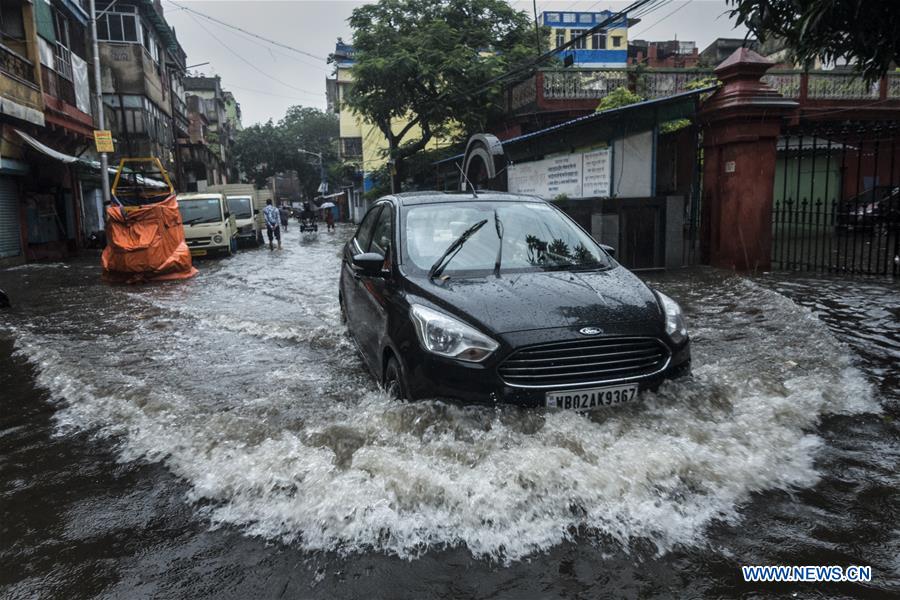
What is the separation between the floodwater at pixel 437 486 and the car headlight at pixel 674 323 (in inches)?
12.1

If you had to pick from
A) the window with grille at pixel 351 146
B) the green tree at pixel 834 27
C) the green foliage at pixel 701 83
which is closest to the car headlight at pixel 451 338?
the green tree at pixel 834 27

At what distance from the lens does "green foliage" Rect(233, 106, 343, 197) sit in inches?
2530

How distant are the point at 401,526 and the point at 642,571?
1.07 metres

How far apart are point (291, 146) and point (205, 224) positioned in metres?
49.5

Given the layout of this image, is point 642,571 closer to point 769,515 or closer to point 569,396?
point 769,515

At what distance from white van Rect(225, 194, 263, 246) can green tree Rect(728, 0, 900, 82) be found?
19851 mm

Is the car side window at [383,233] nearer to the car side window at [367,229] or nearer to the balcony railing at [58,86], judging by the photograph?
the car side window at [367,229]

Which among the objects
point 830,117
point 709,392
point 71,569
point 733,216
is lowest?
point 71,569

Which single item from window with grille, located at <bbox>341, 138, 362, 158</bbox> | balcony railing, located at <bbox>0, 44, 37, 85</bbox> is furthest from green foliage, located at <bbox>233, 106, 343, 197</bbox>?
balcony railing, located at <bbox>0, 44, 37, 85</bbox>

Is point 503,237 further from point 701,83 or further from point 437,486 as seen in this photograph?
point 701,83

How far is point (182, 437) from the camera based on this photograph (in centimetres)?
421

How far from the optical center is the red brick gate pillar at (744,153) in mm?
10172

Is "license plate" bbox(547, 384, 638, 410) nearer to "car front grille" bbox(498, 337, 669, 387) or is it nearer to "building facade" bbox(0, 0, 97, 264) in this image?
"car front grille" bbox(498, 337, 669, 387)

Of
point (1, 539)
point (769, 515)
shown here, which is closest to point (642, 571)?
point (769, 515)
